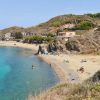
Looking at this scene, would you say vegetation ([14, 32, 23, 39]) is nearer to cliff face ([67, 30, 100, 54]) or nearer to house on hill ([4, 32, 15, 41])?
house on hill ([4, 32, 15, 41])

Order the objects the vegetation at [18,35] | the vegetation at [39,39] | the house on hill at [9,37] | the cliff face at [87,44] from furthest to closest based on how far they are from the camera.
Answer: the house on hill at [9,37] < the vegetation at [18,35] < the vegetation at [39,39] < the cliff face at [87,44]

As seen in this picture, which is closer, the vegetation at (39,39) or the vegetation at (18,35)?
the vegetation at (39,39)

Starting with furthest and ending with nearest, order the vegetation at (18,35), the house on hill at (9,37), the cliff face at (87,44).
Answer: the house on hill at (9,37), the vegetation at (18,35), the cliff face at (87,44)

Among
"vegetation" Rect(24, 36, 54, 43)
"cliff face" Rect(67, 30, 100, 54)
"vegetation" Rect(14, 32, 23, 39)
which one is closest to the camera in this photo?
"cliff face" Rect(67, 30, 100, 54)

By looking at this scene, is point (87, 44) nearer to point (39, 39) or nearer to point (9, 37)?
point (39, 39)

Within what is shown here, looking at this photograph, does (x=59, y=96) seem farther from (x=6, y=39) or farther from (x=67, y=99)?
(x=6, y=39)

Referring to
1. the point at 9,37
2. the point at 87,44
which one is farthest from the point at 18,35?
the point at 87,44

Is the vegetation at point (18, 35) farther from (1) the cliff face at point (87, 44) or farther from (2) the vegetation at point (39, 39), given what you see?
(1) the cliff face at point (87, 44)

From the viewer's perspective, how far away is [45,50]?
95.3 m

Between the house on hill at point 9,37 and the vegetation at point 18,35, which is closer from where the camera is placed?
the vegetation at point 18,35

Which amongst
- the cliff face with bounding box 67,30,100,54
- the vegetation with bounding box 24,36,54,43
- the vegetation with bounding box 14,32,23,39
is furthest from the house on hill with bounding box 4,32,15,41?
the cliff face with bounding box 67,30,100,54

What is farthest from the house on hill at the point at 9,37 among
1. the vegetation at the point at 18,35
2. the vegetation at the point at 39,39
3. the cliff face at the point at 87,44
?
the cliff face at the point at 87,44

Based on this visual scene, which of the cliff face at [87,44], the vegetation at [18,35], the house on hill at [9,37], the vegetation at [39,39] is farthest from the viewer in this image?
A: the house on hill at [9,37]

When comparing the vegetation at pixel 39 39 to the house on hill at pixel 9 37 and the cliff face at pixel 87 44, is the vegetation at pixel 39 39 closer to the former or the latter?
the house on hill at pixel 9 37
